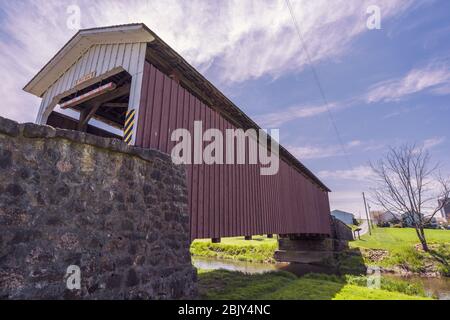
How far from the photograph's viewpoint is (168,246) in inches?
161

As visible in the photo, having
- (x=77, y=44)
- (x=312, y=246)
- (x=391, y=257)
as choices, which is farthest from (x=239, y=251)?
(x=77, y=44)

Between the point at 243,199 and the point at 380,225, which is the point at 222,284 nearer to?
the point at 243,199

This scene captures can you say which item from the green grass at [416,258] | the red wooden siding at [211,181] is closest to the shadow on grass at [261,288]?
the red wooden siding at [211,181]

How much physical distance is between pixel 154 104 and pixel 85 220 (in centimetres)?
287

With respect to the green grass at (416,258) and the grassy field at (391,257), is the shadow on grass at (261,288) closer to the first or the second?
the grassy field at (391,257)

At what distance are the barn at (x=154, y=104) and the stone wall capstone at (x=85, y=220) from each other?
3.91 feet

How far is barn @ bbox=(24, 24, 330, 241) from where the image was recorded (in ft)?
16.8

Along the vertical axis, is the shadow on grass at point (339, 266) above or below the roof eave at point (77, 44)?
below

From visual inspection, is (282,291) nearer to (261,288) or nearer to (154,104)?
(261,288)

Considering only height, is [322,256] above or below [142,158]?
below

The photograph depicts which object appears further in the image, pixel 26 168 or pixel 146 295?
pixel 146 295

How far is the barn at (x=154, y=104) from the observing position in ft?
16.8

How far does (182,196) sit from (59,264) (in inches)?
90.9

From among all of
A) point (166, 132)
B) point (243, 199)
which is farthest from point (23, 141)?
point (243, 199)
